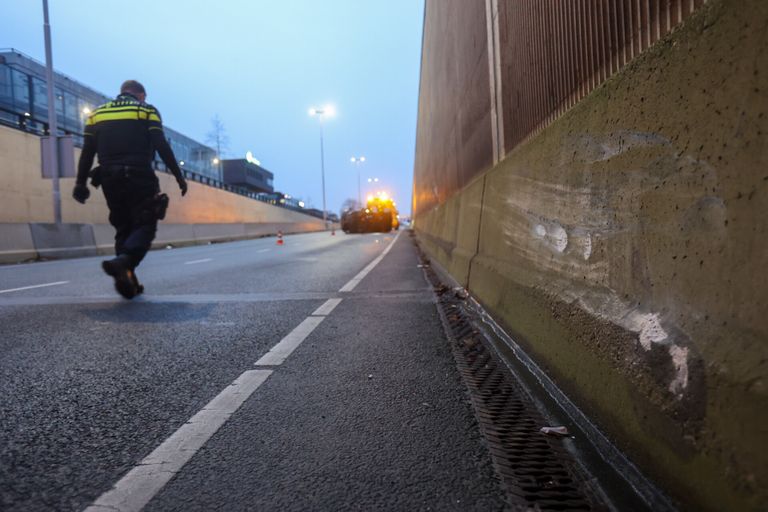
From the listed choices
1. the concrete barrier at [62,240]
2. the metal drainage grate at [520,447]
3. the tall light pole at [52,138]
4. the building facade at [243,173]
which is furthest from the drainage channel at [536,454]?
the building facade at [243,173]

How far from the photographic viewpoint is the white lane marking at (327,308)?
5.18m

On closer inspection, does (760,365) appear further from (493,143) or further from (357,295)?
(357,295)

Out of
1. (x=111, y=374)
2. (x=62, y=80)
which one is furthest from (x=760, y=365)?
(x=62, y=80)

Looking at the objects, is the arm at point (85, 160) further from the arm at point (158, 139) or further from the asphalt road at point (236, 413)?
the asphalt road at point (236, 413)

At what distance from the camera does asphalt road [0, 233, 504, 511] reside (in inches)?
68.1

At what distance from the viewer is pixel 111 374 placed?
10.3ft

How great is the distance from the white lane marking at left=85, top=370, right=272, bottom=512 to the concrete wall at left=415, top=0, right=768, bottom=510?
1.61m

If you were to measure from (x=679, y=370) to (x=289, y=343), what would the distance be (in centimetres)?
288

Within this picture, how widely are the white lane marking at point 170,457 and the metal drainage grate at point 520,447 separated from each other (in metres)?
1.19

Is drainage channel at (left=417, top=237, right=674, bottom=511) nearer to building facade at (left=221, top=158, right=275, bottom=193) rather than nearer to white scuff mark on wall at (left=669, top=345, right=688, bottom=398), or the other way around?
white scuff mark on wall at (left=669, top=345, right=688, bottom=398)

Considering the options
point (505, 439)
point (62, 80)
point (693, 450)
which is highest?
point (62, 80)

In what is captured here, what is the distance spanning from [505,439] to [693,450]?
2.69 feet

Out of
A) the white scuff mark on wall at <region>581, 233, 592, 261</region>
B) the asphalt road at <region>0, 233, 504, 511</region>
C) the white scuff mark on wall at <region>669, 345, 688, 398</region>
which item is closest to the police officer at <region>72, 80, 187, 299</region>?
the asphalt road at <region>0, 233, 504, 511</region>

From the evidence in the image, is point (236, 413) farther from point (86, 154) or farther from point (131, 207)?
point (86, 154)
